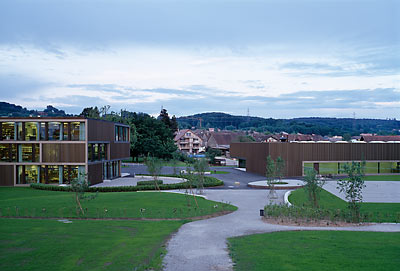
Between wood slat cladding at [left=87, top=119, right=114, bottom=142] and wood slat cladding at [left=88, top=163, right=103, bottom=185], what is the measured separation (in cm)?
282

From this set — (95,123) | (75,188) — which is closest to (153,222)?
(75,188)

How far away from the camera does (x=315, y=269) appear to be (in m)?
11.0

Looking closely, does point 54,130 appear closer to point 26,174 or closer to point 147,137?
point 26,174

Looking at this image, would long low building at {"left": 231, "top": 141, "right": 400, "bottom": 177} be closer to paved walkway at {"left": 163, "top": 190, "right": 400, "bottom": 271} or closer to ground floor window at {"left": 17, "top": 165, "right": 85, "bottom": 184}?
paved walkway at {"left": 163, "top": 190, "right": 400, "bottom": 271}

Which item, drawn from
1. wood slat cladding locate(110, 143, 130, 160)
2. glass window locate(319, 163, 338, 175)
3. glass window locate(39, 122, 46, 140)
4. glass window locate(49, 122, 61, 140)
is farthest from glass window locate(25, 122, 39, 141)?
glass window locate(319, 163, 338, 175)

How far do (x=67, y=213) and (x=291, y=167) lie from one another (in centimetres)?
3081

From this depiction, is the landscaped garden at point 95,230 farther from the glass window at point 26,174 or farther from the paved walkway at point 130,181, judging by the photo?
the paved walkway at point 130,181

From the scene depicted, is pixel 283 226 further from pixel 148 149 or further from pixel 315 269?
pixel 148 149

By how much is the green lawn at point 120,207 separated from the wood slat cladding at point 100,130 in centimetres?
1054

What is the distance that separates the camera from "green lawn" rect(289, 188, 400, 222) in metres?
20.7

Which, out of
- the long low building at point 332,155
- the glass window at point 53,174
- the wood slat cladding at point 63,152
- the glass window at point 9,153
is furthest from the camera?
the long low building at point 332,155

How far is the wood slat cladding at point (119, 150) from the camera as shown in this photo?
142ft

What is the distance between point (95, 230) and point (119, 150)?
96.9 feet

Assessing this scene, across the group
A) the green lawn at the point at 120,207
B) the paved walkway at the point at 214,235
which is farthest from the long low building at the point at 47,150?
Result: the paved walkway at the point at 214,235
